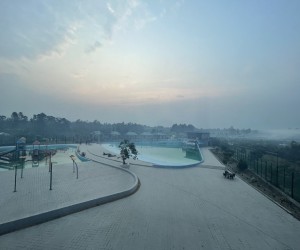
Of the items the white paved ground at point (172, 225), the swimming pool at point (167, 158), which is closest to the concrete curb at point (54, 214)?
the white paved ground at point (172, 225)

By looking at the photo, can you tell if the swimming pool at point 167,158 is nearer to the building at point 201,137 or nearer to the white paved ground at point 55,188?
the white paved ground at point 55,188

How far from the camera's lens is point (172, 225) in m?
5.96

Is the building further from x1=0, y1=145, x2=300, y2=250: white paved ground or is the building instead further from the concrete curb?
the concrete curb

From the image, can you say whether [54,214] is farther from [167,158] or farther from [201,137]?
[201,137]

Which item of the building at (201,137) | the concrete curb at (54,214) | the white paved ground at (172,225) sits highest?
the building at (201,137)

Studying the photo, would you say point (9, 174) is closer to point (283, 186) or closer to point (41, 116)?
point (283, 186)

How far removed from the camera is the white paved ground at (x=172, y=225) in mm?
5066

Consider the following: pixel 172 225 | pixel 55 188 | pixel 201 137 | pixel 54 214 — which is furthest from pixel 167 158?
pixel 201 137

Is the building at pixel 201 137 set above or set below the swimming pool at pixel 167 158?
above

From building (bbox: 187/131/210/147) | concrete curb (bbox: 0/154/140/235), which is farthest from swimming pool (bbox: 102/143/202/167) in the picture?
building (bbox: 187/131/210/147)

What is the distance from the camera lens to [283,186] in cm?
1020

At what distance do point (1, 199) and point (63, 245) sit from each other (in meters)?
3.98

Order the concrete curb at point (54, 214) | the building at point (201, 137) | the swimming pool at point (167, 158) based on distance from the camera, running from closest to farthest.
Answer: the concrete curb at point (54, 214) < the swimming pool at point (167, 158) < the building at point (201, 137)

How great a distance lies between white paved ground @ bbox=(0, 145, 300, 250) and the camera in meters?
5.07
